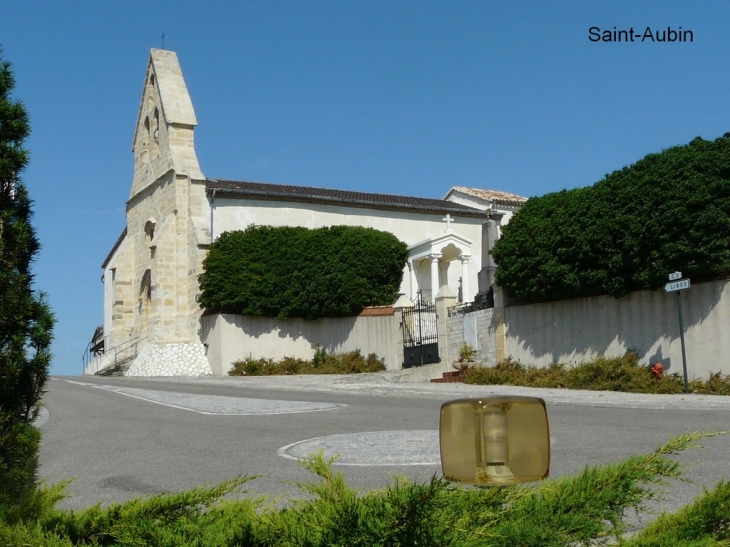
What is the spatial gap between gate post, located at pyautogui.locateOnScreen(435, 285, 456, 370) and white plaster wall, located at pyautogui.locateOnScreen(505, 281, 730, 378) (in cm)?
281

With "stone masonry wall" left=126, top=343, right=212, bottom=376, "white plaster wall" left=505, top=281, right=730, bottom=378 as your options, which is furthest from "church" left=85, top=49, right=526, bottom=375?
"white plaster wall" left=505, top=281, right=730, bottom=378

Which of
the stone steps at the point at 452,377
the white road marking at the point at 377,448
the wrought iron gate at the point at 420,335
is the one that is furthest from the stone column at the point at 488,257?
the white road marking at the point at 377,448

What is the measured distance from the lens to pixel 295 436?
1144 centimetres

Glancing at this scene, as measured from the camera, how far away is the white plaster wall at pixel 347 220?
34906 mm

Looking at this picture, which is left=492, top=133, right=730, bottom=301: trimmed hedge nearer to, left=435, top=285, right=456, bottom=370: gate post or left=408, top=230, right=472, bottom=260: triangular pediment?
left=435, top=285, right=456, bottom=370: gate post

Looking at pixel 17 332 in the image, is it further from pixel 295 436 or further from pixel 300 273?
pixel 300 273

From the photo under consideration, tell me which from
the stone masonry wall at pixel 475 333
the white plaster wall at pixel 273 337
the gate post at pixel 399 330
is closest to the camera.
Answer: the stone masonry wall at pixel 475 333

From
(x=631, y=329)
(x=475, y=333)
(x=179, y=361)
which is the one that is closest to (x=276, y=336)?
(x=179, y=361)

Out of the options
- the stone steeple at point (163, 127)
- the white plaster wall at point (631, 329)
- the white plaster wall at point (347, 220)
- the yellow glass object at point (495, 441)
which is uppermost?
the stone steeple at point (163, 127)

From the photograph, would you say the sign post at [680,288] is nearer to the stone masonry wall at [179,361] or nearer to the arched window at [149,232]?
the stone masonry wall at [179,361]

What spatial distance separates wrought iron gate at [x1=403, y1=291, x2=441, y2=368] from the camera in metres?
26.4

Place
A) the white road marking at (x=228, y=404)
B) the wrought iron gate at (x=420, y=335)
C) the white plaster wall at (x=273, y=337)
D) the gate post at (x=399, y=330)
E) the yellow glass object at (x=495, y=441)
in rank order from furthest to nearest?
the white plaster wall at (x=273, y=337)
the gate post at (x=399, y=330)
the wrought iron gate at (x=420, y=335)
the white road marking at (x=228, y=404)
the yellow glass object at (x=495, y=441)

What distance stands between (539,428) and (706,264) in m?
15.3

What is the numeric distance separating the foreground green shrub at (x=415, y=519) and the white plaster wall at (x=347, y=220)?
3071 centimetres
